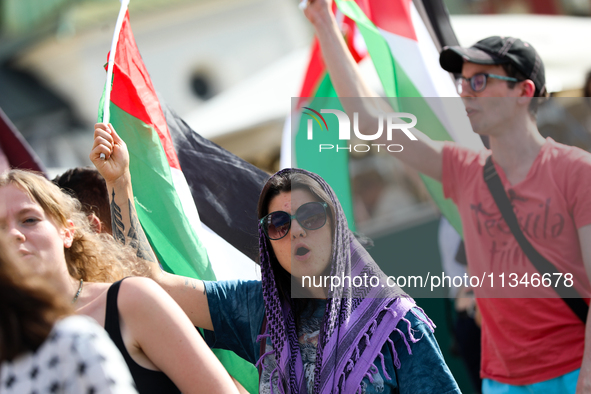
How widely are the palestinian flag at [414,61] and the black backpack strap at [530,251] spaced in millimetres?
466

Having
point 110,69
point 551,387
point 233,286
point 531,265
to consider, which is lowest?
point 551,387

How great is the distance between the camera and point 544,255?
7.04 ft

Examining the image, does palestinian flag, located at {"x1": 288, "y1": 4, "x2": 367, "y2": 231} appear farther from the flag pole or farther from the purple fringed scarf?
the flag pole

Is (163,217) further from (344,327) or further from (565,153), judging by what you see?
(565,153)

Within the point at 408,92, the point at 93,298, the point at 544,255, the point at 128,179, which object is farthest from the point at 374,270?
the point at 408,92

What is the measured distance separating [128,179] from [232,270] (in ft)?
1.98

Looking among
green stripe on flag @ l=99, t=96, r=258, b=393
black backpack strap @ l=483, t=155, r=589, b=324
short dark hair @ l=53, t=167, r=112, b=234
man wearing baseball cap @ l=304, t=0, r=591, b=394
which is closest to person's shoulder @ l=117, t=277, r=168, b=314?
green stripe on flag @ l=99, t=96, r=258, b=393

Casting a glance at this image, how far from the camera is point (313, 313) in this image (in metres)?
1.97

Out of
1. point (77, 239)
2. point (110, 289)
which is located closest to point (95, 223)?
point (77, 239)

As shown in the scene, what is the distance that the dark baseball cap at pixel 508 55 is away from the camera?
2.33 meters

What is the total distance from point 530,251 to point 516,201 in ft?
0.61

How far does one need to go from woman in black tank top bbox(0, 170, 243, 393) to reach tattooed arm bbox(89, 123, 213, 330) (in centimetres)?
8

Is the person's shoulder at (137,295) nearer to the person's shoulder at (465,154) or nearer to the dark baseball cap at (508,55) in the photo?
the person's shoulder at (465,154)

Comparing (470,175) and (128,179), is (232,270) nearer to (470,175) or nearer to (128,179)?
(128,179)
